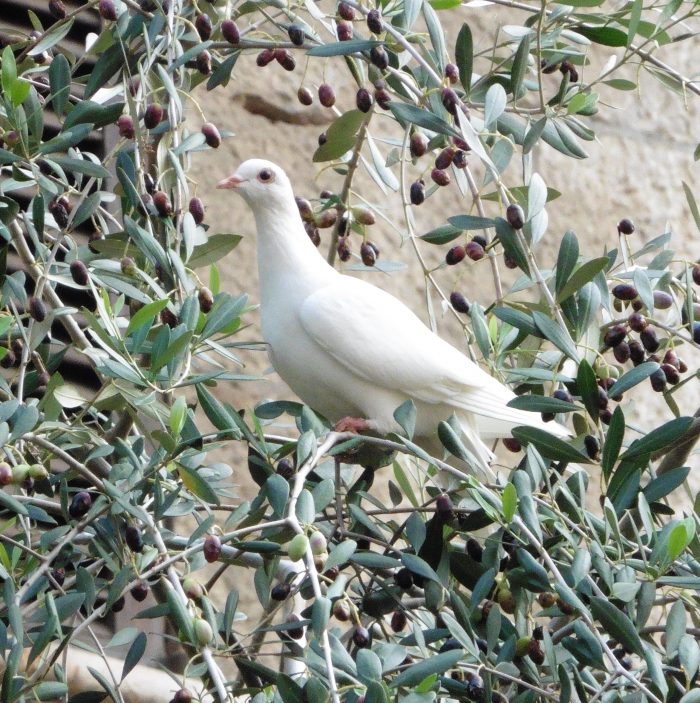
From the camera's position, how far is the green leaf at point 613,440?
4.66 feet

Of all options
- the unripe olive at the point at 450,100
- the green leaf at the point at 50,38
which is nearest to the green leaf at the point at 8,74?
the green leaf at the point at 50,38

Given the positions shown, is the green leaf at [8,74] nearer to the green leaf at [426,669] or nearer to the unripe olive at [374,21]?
the unripe olive at [374,21]

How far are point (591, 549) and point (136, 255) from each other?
0.78 m

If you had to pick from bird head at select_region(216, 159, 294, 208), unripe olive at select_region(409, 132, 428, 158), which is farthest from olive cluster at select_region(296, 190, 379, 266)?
unripe olive at select_region(409, 132, 428, 158)

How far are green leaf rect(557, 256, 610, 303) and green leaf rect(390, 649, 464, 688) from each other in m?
0.49

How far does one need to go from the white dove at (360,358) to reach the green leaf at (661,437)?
0.31 metres

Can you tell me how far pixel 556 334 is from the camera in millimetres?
1501

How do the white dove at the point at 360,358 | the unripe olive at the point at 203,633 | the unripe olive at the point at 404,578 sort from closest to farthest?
1. the unripe olive at the point at 203,633
2. the unripe olive at the point at 404,578
3. the white dove at the point at 360,358

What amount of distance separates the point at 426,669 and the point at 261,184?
934 mm

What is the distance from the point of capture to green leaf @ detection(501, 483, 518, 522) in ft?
4.38

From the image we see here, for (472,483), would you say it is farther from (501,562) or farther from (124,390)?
(124,390)

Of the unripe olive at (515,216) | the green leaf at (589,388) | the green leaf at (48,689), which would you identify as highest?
the unripe olive at (515,216)

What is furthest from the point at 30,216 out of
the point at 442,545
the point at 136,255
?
the point at 442,545

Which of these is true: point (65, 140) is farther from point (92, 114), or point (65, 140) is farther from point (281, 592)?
point (281, 592)
